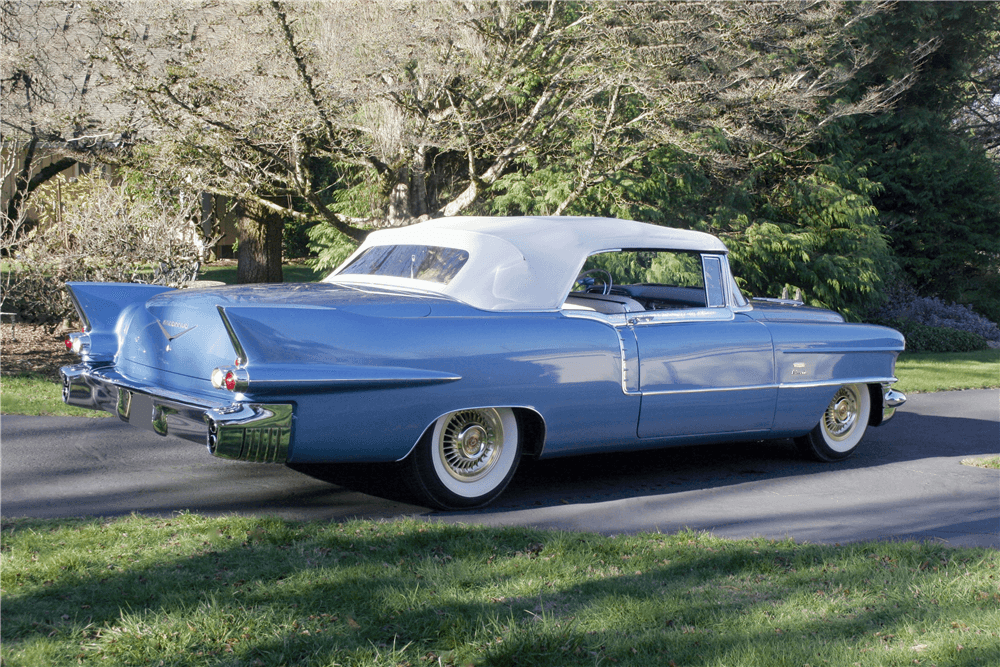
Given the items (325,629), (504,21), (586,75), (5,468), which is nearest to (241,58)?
(504,21)

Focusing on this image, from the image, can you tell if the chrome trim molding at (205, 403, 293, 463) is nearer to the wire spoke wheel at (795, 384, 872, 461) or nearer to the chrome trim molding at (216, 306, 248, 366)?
the chrome trim molding at (216, 306, 248, 366)

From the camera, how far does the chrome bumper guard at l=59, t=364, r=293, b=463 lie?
4414 millimetres

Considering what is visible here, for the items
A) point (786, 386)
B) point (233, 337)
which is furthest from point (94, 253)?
point (786, 386)

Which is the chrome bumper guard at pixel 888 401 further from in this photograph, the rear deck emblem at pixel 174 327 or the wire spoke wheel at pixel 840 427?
the rear deck emblem at pixel 174 327

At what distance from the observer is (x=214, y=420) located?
14.5 ft

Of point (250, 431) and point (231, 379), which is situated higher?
point (231, 379)

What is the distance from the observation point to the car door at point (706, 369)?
5789 millimetres

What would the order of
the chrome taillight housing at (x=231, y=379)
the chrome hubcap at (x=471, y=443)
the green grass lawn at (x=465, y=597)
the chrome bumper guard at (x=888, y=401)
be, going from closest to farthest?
the green grass lawn at (x=465, y=597) < the chrome taillight housing at (x=231, y=379) < the chrome hubcap at (x=471, y=443) < the chrome bumper guard at (x=888, y=401)

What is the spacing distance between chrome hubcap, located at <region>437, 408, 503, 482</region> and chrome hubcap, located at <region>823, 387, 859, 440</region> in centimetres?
307

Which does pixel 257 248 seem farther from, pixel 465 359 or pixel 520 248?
pixel 465 359

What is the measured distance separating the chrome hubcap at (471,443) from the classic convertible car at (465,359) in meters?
0.01

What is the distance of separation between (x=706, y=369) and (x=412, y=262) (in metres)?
2.00

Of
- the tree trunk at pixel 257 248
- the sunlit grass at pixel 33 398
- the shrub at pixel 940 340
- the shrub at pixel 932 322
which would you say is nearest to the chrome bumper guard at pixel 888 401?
the sunlit grass at pixel 33 398

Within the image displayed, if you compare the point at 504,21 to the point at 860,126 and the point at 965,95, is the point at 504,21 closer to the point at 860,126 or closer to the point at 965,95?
the point at 860,126
